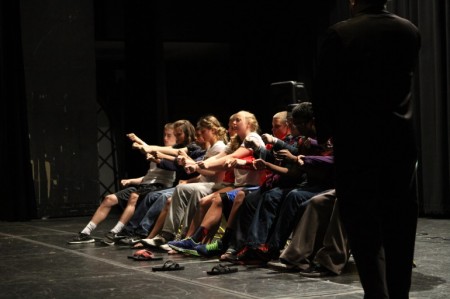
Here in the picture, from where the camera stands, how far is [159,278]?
4402 mm

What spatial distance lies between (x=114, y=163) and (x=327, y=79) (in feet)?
30.0

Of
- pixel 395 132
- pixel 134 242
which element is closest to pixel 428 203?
pixel 134 242

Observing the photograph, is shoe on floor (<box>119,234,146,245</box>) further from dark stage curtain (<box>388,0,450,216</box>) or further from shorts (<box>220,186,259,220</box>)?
dark stage curtain (<box>388,0,450,216</box>)

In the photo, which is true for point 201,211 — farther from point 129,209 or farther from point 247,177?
point 129,209

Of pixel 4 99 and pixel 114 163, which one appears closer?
pixel 4 99

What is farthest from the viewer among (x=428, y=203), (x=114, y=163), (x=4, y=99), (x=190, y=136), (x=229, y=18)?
(x=114, y=163)

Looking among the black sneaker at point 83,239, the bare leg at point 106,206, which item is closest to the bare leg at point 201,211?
the bare leg at point 106,206

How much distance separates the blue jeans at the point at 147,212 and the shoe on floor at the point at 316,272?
2053 mm

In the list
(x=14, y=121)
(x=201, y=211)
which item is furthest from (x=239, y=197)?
(x=14, y=121)

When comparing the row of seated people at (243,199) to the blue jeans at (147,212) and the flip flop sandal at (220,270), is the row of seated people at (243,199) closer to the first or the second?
the blue jeans at (147,212)

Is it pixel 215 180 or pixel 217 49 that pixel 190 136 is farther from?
pixel 217 49

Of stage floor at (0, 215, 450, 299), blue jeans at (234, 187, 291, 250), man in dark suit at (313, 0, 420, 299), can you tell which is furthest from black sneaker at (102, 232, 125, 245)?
man in dark suit at (313, 0, 420, 299)

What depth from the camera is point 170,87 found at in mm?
11703

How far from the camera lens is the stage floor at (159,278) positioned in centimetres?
384
